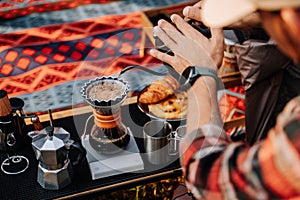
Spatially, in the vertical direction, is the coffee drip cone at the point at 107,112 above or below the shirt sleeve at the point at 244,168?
below

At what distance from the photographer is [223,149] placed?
0.82m

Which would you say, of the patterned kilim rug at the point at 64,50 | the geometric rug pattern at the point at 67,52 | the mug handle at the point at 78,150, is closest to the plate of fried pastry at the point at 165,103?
the mug handle at the point at 78,150

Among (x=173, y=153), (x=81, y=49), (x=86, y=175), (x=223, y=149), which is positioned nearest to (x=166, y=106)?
(x=173, y=153)

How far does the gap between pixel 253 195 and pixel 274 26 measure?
0.90 feet

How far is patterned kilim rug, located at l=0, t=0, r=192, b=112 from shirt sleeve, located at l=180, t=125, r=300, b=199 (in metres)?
1.69

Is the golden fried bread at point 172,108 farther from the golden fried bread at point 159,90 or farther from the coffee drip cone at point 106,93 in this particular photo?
the coffee drip cone at point 106,93

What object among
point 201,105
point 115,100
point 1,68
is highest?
point 201,105

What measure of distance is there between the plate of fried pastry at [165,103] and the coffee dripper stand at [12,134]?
38 cm

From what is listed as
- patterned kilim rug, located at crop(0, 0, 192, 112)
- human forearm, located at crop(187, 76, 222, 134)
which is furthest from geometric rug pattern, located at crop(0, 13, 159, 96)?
human forearm, located at crop(187, 76, 222, 134)

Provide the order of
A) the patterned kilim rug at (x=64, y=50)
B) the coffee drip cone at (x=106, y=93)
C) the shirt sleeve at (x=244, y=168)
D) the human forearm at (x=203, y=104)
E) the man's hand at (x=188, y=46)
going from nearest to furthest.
Answer: the shirt sleeve at (x=244, y=168)
the human forearm at (x=203, y=104)
the man's hand at (x=188, y=46)
the coffee drip cone at (x=106, y=93)
the patterned kilim rug at (x=64, y=50)

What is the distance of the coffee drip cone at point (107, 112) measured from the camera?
1383mm

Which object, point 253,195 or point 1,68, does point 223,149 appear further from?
point 1,68

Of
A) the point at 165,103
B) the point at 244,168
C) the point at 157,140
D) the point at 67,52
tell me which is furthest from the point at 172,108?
the point at 67,52

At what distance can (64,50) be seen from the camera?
297cm
